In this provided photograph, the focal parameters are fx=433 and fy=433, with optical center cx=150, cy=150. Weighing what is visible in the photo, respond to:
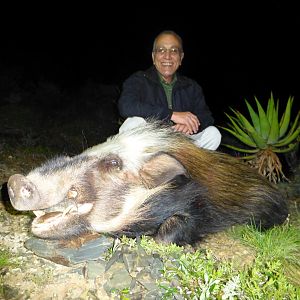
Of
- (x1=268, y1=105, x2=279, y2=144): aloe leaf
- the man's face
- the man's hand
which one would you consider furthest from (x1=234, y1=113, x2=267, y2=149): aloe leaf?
the man's hand

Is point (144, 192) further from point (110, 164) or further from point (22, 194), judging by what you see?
point (22, 194)

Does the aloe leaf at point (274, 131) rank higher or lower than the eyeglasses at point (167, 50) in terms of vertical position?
lower

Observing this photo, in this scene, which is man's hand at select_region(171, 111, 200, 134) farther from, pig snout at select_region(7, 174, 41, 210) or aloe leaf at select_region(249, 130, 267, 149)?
aloe leaf at select_region(249, 130, 267, 149)

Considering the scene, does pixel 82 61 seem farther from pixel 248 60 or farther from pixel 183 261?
pixel 183 261

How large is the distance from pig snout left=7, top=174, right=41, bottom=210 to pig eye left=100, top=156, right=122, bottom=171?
1.75ft

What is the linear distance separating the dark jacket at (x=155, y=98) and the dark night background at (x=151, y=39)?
8.91 m

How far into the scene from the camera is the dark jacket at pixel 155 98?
3922 millimetres

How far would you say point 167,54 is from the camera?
4.08 metres

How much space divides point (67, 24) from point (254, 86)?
7244 mm

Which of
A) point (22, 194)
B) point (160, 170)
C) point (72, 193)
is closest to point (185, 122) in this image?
point (160, 170)

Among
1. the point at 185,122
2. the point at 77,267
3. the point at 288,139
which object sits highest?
the point at 185,122

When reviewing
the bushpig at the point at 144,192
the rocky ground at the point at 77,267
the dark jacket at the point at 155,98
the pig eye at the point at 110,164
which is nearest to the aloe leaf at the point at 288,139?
the dark jacket at the point at 155,98

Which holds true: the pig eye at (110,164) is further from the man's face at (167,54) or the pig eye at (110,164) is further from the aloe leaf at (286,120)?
the aloe leaf at (286,120)

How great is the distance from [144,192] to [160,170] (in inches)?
7.1
